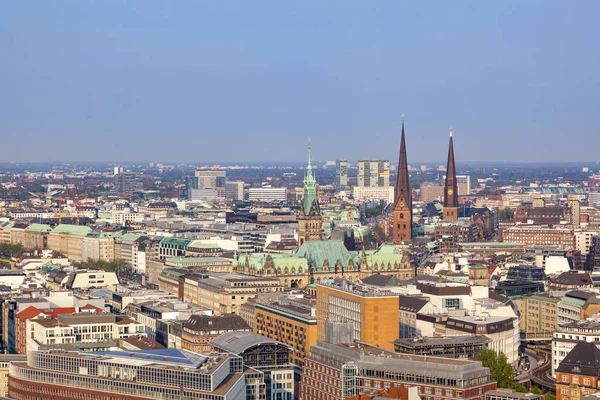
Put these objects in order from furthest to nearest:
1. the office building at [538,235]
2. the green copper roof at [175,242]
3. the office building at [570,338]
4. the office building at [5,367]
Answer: the office building at [538,235] → the green copper roof at [175,242] → the office building at [570,338] → the office building at [5,367]

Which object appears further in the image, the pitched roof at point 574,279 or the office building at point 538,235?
the office building at point 538,235

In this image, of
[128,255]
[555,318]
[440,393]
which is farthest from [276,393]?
[128,255]

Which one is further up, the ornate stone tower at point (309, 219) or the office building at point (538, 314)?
the ornate stone tower at point (309, 219)

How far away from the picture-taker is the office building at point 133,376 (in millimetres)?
65375

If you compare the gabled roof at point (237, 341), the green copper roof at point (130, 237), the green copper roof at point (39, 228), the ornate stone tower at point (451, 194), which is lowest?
the green copper roof at point (39, 228)

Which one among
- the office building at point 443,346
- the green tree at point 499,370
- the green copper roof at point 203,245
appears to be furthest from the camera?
the green copper roof at point 203,245

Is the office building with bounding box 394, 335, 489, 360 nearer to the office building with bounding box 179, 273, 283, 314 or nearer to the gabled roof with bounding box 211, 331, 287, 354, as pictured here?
the gabled roof with bounding box 211, 331, 287, 354

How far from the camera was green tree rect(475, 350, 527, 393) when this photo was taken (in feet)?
255

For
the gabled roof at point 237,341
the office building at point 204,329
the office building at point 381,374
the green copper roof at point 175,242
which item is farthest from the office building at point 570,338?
the green copper roof at point 175,242

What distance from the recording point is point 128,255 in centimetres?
16075

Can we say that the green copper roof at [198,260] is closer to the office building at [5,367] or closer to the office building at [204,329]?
the office building at [204,329]

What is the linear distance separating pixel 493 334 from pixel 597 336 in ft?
21.5

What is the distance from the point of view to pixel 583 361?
257 ft

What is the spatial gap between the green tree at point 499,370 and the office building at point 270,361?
36.3ft
